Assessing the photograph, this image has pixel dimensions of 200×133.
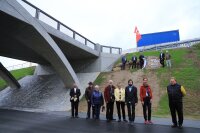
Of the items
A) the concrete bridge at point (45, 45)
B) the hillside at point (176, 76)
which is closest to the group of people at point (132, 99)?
the hillside at point (176, 76)

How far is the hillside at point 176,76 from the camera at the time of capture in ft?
46.2

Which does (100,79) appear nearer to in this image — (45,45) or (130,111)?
(45,45)

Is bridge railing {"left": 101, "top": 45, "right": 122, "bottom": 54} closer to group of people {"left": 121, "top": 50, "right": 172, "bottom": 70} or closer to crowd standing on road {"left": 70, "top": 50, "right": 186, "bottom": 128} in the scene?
group of people {"left": 121, "top": 50, "right": 172, "bottom": 70}

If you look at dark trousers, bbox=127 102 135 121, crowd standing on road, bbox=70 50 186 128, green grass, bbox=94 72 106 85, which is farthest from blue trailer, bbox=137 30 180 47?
dark trousers, bbox=127 102 135 121

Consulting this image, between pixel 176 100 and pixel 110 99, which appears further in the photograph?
pixel 110 99

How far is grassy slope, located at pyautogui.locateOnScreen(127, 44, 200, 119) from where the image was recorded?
45.4 feet

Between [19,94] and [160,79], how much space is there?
13.7 m

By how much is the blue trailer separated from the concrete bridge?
13.0ft

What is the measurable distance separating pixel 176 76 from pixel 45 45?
35.1 feet

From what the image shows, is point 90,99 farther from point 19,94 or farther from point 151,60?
point 151,60

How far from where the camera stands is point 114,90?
10.8m

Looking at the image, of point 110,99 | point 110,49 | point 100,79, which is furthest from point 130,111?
point 110,49

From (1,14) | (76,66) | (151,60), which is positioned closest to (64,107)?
(1,14)

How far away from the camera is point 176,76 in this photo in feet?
64.1
